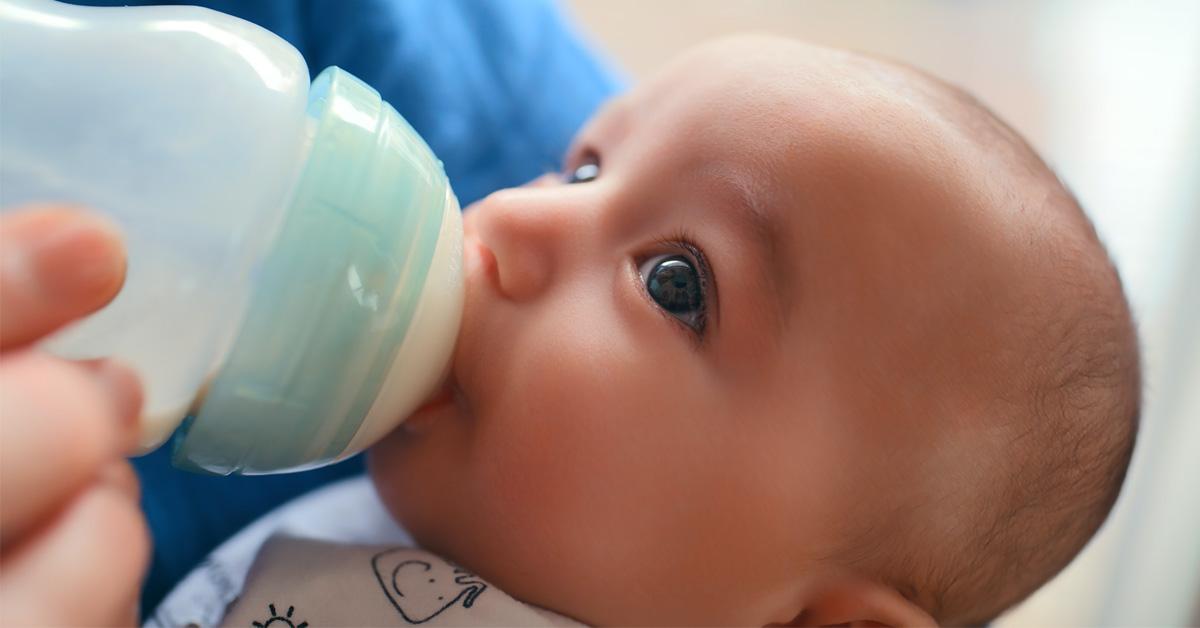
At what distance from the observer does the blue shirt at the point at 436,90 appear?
0.90 meters

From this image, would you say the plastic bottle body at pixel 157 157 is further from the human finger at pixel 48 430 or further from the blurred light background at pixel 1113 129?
the blurred light background at pixel 1113 129

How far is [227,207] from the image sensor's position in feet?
1.74

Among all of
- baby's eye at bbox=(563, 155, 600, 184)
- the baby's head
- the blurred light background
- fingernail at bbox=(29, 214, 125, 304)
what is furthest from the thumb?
the blurred light background

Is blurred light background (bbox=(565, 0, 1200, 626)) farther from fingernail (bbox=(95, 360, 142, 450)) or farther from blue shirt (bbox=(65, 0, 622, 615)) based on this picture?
fingernail (bbox=(95, 360, 142, 450))

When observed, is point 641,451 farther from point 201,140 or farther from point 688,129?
point 201,140

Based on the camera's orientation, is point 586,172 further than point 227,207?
Yes

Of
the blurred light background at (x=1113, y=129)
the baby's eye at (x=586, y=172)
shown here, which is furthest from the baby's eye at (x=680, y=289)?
the blurred light background at (x=1113, y=129)

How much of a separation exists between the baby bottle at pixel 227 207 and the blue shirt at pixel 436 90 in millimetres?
314

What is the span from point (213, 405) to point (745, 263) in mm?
366

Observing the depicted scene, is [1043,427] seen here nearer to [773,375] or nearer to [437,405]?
[773,375]

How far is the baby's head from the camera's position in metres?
0.72

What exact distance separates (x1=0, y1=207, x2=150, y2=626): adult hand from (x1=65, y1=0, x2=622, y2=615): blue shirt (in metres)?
0.41

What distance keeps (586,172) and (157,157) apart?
0.42 m

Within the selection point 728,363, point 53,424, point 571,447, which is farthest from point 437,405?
point 53,424
